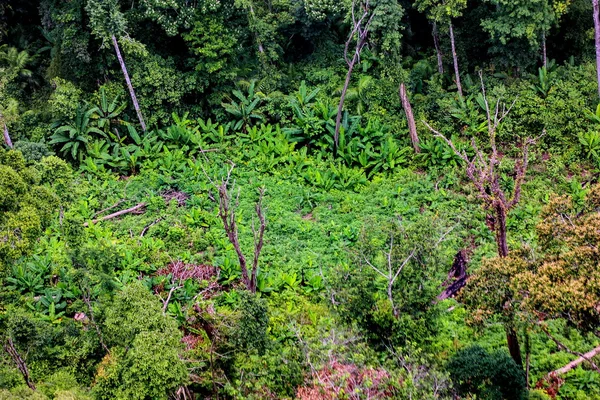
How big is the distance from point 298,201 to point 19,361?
8.64m

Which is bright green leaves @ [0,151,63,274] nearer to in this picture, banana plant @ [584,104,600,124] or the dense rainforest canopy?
the dense rainforest canopy

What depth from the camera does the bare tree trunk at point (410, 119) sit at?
683 inches

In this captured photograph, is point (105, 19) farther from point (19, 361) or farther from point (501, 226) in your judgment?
point (501, 226)

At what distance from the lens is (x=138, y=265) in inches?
566

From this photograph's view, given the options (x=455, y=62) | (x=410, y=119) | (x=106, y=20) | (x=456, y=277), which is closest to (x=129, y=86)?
(x=106, y=20)

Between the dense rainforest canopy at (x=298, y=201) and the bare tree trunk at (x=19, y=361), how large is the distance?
4.0 inches

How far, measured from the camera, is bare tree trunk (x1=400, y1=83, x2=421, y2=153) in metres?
17.4

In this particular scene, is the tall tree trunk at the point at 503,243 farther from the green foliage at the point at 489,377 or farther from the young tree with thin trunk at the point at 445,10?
the young tree with thin trunk at the point at 445,10

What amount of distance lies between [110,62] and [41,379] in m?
10.9

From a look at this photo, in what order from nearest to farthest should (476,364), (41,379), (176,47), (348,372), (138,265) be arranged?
(348,372) < (476,364) < (41,379) < (138,265) < (176,47)

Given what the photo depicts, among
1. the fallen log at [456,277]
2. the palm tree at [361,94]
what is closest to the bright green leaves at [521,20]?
the palm tree at [361,94]

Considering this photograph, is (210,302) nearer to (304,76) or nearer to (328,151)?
(328,151)

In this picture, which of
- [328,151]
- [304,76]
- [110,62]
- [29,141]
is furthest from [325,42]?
[29,141]

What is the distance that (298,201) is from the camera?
16.8 meters
